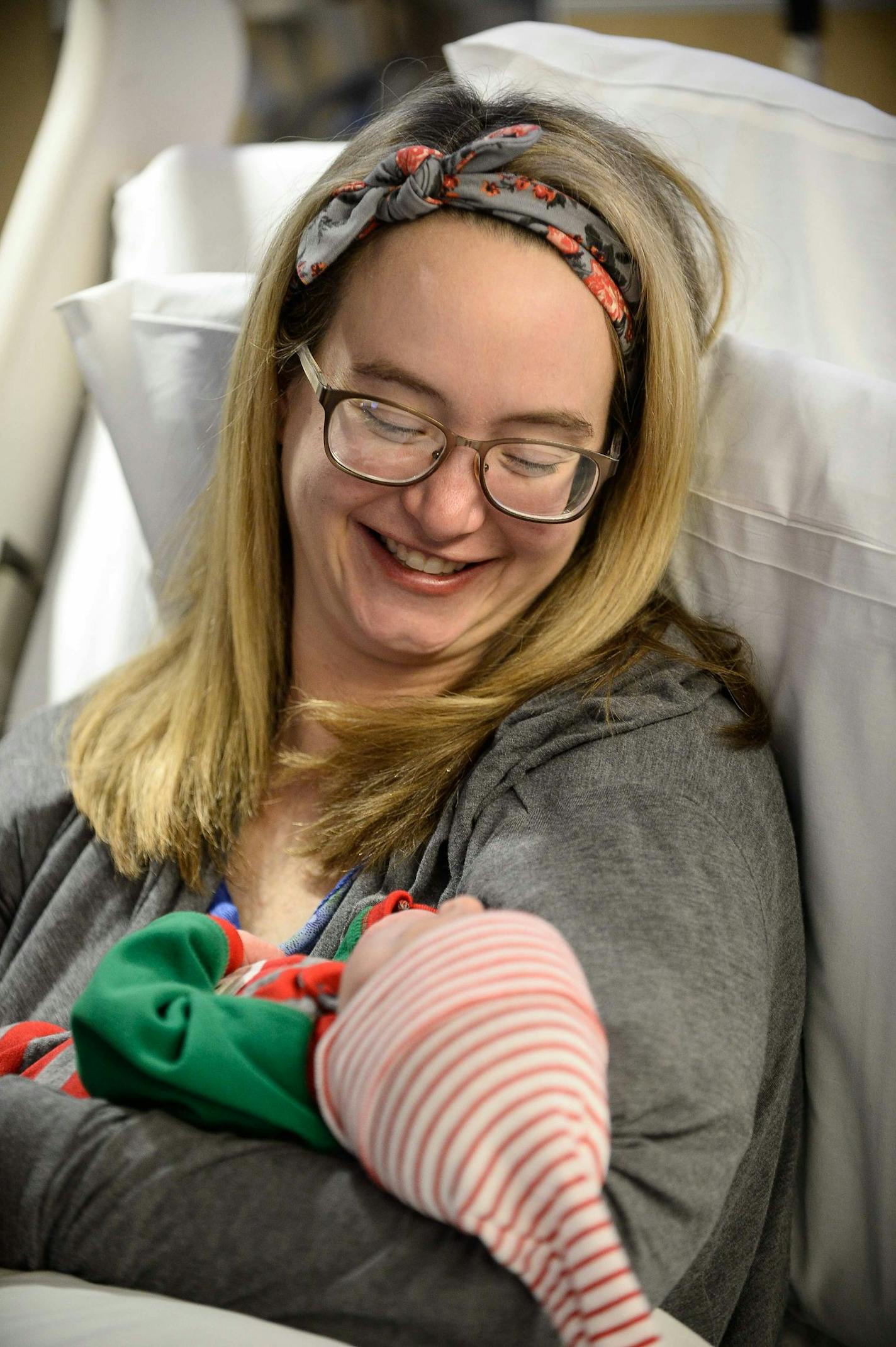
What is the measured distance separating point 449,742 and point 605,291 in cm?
46

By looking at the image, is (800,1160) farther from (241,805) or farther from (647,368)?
(647,368)

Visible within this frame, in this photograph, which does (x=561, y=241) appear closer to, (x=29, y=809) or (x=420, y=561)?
(x=420, y=561)

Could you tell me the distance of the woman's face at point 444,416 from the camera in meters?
1.09

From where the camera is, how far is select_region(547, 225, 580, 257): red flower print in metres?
1.12

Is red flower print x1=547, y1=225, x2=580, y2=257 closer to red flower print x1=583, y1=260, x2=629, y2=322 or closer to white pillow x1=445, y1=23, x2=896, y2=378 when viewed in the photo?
red flower print x1=583, y1=260, x2=629, y2=322

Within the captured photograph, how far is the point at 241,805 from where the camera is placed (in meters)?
1.34

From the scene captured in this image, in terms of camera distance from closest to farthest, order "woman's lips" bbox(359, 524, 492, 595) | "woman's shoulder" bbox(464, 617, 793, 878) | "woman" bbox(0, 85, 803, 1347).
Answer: "woman" bbox(0, 85, 803, 1347), "woman's shoulder" bbox(464, 617, 793, 878), "woman's lips" bbox(359, 524, 492, 595)

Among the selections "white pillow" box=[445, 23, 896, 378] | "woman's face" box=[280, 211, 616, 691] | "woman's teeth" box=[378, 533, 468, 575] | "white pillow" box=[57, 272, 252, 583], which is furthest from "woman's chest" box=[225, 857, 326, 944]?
"white pillow" box=[445, 23, 896, 378]

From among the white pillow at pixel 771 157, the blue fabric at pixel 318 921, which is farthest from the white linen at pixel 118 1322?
the white pillow at pixel 771 157

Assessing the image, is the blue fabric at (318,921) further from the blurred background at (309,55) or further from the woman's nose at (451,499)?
the blurred background at (309,55)

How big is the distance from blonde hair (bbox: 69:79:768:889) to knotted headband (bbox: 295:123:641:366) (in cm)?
2

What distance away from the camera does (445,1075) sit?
693 millimetres

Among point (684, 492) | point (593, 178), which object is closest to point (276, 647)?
point (684, 492)

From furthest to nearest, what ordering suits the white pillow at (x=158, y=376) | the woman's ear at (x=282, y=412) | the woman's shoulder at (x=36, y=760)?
1. the white pillow at (x=158, y=376)
2. the woman's shoulder at (x=36, y=760)
3. the woman's ear at (x=282, y=412)
